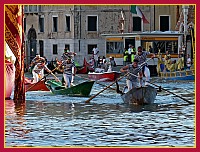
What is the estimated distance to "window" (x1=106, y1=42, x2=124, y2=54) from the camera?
160ft

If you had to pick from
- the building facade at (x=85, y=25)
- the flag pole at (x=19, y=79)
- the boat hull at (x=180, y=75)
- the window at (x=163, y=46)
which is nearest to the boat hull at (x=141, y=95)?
the flag pole at (x=19, y=79)

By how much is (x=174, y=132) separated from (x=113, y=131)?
110 centimetres

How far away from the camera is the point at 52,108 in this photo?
2072cm

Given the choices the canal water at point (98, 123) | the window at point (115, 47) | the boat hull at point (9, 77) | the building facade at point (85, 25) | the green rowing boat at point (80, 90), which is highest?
the building facade at point (85, 25)

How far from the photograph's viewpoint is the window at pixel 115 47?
160 feet

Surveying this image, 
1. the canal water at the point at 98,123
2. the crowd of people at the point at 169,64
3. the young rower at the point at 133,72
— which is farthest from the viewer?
the crowd of people at the point at 169,64

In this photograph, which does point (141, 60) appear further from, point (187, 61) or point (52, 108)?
point (187, 61)

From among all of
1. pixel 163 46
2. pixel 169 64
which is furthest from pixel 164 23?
pixel 169 64

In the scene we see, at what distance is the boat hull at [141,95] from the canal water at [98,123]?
0.22 meters

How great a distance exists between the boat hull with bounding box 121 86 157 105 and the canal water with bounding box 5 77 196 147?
218mm

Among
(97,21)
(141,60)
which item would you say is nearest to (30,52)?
(97,21)

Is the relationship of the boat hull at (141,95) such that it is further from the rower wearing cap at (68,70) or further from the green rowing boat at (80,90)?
the rower wearing cap at (68,70)

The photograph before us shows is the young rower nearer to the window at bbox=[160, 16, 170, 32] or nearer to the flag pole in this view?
the flag pole

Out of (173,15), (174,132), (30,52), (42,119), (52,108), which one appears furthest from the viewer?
(30,52)
